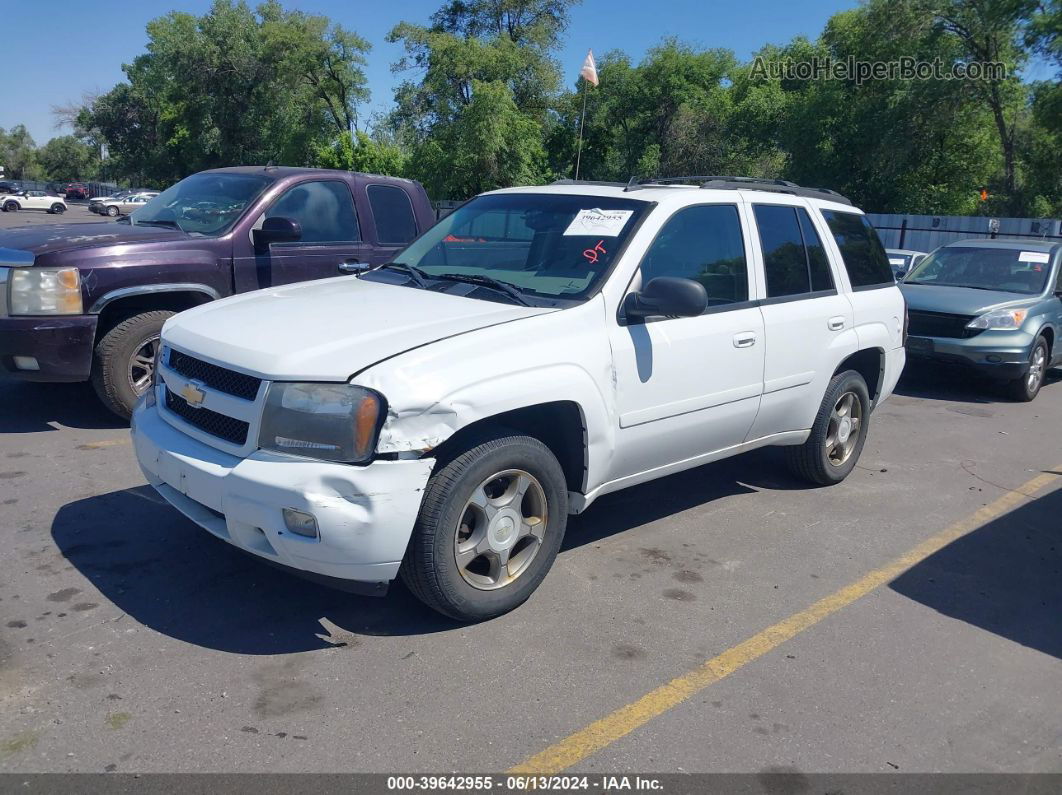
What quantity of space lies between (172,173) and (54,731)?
217 feet

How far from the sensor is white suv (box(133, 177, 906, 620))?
3389 millimetres

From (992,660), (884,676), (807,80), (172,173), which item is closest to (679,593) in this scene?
(884,676)

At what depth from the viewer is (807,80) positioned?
122ft

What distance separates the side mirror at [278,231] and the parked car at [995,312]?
6735 mm

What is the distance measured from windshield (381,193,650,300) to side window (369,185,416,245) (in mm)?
2619

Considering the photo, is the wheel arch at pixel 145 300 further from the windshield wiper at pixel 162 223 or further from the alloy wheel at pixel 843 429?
the alloy wheel at pixel 843 429

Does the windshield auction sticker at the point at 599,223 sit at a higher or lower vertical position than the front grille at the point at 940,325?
higher

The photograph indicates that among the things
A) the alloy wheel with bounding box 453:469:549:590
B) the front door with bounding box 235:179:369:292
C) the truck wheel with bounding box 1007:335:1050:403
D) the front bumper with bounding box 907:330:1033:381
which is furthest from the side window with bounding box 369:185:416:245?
the truck wheel with bounding box 1007:335:1050:403

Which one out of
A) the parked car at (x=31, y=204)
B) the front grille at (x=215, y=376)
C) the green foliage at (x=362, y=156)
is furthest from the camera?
the parked car at (x=31, y=204)

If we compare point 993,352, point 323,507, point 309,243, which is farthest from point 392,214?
point 993,352

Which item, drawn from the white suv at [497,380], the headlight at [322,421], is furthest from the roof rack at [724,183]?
the headlight at [322,421]

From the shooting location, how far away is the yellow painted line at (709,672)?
304cm

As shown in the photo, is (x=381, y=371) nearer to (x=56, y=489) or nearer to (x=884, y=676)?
(x=884, y=676)

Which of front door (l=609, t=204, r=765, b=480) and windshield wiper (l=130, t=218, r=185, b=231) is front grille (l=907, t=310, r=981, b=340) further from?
windshield wiper (l=130, t=218, r=185, b=231)
